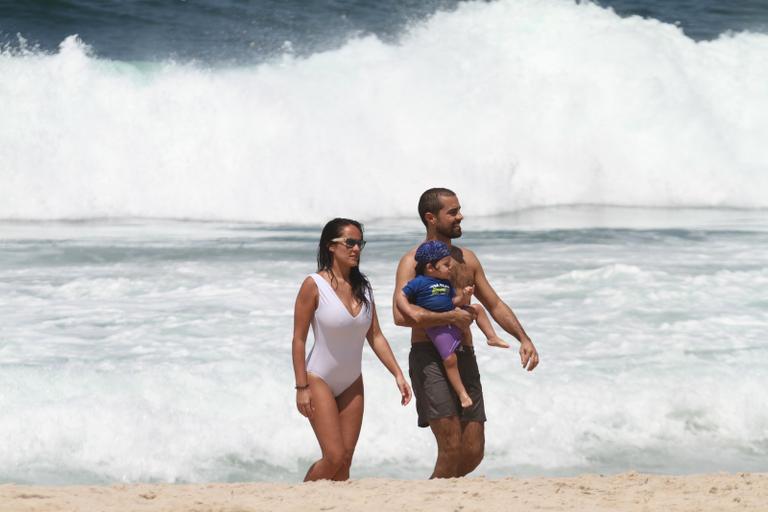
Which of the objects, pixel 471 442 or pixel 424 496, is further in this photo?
pixel 471 442

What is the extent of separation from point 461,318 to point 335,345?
21.4 inches

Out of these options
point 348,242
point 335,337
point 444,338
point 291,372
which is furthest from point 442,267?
point 291,372

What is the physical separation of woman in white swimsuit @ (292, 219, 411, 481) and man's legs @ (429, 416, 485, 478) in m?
0.19

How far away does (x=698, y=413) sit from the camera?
24.8 feet

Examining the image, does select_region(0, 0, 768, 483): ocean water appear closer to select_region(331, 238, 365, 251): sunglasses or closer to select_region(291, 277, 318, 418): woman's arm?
select_region(291, 277, 318, 418): woman's arm

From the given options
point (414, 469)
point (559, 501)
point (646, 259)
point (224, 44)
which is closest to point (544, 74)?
point (224, 44)

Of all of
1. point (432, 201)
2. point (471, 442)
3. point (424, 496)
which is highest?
point (432, 201)

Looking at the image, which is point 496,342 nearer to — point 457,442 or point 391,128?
point 457,442

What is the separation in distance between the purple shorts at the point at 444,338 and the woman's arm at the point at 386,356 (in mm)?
186

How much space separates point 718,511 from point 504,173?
14318 mm

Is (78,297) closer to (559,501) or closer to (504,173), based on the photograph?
(559,501)

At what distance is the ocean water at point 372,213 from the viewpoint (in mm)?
7242

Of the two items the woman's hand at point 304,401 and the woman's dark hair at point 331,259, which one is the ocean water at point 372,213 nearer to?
the woman's hand at point 304,401

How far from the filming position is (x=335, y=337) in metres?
5.39
